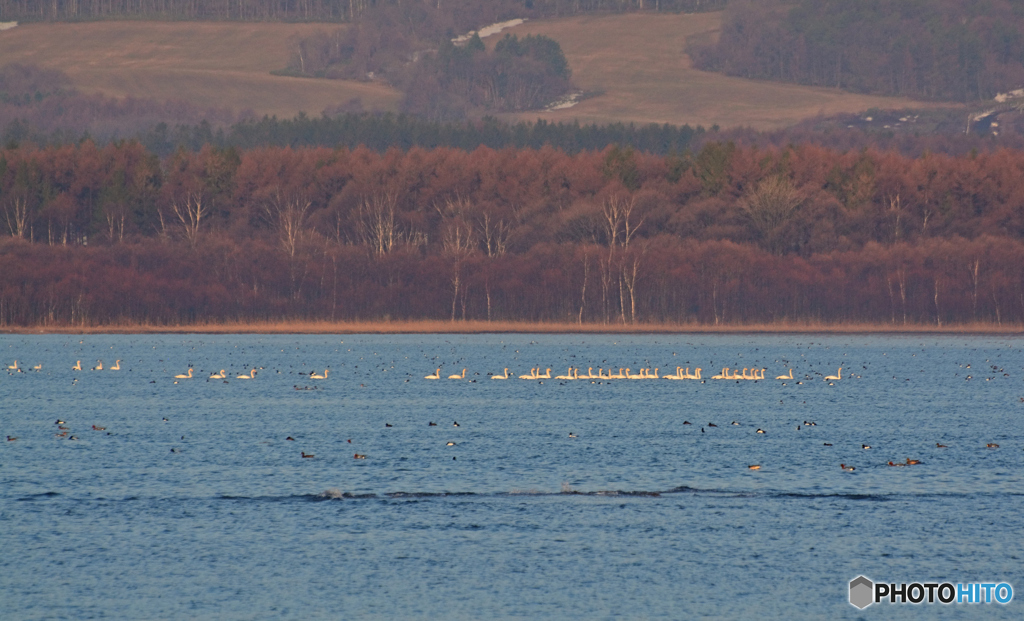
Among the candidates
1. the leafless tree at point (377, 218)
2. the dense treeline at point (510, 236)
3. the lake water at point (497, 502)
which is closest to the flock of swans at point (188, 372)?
the lake water at point (497, 502)

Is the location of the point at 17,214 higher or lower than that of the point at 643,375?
higher

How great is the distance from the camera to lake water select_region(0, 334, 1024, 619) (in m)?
25.1

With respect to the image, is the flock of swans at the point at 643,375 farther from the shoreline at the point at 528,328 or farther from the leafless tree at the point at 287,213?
the leafless tree at the point at 287,213

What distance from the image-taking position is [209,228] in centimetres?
15112

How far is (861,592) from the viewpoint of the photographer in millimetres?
24938

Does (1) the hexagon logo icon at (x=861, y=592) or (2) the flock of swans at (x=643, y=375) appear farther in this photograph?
(2) the flock of swans at (x=643, y=375)

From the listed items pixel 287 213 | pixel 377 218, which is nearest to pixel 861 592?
pixel 377 218

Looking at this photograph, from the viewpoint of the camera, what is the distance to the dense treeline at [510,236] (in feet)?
397

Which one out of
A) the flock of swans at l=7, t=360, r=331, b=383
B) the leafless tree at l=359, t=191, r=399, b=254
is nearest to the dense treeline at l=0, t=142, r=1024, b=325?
the leafless tree at l=359, t=191, r=399, b=254

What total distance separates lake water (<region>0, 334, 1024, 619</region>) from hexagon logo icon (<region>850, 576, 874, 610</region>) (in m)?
0.21

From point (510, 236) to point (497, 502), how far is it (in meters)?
107

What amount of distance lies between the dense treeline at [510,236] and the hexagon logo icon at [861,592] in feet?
309

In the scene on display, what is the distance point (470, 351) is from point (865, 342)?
4038 centimetres

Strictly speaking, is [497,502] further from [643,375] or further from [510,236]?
[510,236]
